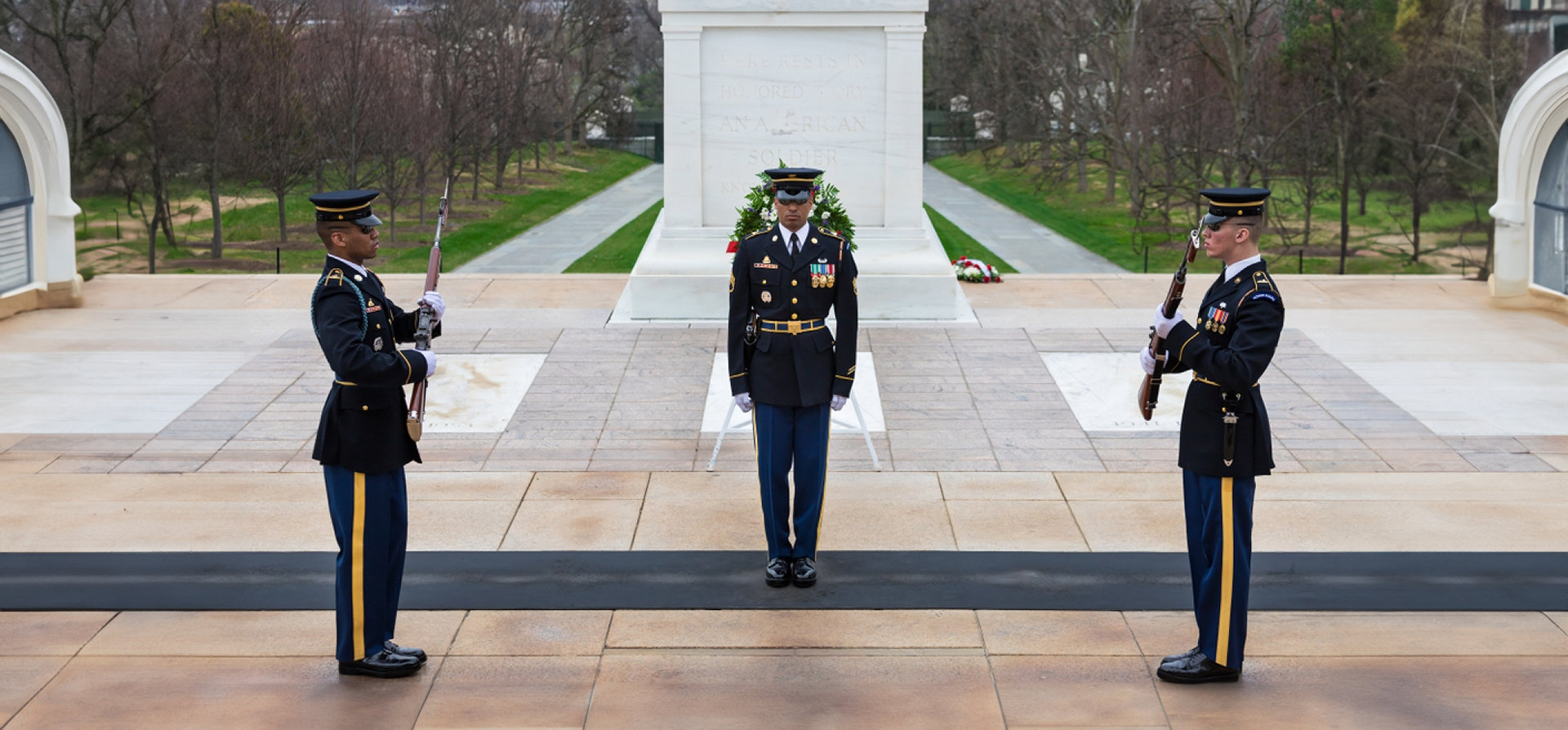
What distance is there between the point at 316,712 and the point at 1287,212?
27.3m

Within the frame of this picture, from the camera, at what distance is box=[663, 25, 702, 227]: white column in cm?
1197

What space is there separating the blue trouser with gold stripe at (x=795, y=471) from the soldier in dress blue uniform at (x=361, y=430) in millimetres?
1565

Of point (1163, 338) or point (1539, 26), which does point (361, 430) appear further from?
point (1539, 26)

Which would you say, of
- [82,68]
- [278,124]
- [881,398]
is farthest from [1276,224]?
[82,68]

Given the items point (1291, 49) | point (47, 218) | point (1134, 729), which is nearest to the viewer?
point (1134, 729)

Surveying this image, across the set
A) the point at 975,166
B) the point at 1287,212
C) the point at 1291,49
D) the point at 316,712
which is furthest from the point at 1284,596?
the point at 975,166

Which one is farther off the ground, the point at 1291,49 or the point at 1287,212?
the point at 1291,49

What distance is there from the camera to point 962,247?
2769 cm

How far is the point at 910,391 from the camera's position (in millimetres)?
9680

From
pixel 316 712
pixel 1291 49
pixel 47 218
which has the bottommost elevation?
pixel 316 712

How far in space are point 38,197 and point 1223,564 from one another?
36.4 feet

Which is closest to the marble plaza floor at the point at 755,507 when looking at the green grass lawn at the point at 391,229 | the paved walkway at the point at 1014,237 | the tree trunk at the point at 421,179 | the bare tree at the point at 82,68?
the green grass lawn at the point at 391,229

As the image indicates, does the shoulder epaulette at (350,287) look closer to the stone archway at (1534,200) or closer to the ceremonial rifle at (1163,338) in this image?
the ceremonial rifle at (1163,338)

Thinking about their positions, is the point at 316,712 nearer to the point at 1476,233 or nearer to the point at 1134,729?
the point at 1134,729
